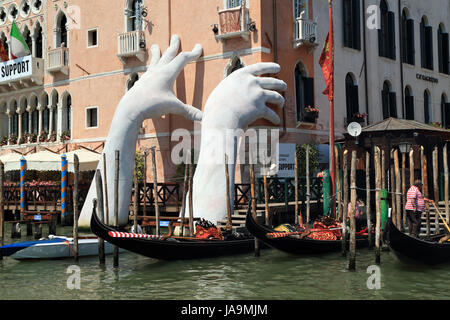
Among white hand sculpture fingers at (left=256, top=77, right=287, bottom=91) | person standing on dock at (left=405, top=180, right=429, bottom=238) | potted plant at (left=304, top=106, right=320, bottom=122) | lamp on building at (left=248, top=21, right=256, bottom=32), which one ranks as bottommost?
person standing on dock at (left=405, top=180, right=429, bottom=238)

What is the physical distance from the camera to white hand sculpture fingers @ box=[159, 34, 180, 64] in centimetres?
1698

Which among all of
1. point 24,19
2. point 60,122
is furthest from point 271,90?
point 24,19

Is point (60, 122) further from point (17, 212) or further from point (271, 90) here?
point (271, 90)

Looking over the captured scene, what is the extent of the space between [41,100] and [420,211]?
551 inches

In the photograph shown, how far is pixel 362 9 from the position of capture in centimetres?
1942

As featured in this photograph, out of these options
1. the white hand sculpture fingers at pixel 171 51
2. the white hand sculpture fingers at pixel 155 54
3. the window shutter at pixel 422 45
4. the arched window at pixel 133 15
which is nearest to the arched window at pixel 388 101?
the window shutter at pixel 422 45

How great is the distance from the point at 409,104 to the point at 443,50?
3.44m

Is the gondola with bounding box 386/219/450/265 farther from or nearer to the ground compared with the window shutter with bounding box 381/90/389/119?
nearer to the ground

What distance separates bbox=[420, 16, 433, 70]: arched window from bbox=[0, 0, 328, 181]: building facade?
656 cm

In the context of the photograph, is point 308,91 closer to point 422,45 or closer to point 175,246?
point 422,45

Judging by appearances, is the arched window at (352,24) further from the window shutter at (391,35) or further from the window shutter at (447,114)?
the window shutter at (447,114)

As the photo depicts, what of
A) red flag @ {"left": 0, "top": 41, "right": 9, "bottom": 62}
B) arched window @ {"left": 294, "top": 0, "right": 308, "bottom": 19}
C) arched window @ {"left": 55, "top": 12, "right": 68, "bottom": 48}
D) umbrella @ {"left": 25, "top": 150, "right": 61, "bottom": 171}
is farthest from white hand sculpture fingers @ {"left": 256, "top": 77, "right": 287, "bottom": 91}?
red flag @ {"left": 0, "top": 41, "right": 9, "bottom": 62}

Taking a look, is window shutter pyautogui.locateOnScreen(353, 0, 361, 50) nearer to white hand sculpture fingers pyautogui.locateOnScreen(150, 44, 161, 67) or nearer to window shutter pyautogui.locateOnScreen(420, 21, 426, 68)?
window shutter pyautogui.locateOnScreen(420, 21, 426, 68)

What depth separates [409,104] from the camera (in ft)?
70.0
